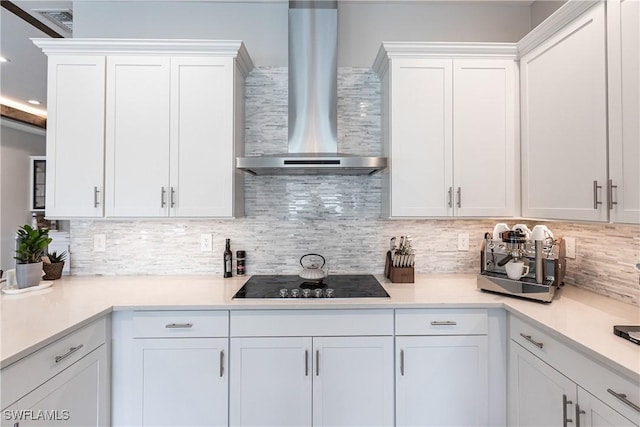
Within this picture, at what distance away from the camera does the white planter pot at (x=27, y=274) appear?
190cm

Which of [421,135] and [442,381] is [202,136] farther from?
[442,381]

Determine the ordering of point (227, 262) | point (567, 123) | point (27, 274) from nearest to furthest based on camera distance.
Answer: point (567, 123), point (27, 274), point (227, 262)

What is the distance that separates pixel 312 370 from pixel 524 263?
1.29 m

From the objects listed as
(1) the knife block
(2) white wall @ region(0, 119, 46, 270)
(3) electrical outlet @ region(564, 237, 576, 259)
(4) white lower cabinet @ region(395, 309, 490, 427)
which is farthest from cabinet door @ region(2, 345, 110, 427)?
(2) white wall @ region(0, 119, 46, 270)

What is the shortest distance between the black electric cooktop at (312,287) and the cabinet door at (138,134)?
0.73m

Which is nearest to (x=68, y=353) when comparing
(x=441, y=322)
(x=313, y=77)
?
(x=441, y=322)

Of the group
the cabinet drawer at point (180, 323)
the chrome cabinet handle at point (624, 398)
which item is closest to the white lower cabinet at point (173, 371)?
the cabinet drawer at point (180, 323)

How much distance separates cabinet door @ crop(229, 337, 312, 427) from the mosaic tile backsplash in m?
0.72

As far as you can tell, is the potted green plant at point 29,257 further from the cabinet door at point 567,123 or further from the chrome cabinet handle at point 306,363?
the cabinet door at point 567,123

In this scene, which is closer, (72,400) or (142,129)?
(72,400)

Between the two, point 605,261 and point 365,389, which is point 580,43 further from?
point 365,389

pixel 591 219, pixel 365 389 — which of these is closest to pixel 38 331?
pixel 365 389

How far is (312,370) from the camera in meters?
1.73

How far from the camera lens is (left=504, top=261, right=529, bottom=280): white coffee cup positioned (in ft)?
5.91
